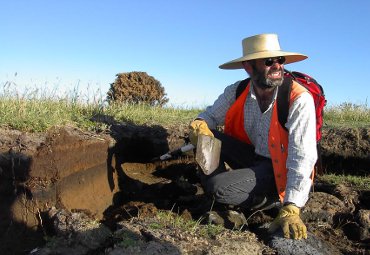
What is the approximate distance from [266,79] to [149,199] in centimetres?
194

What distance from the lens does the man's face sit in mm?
3889

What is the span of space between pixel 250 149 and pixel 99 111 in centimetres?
226

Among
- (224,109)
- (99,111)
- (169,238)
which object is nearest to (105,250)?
(169,238)

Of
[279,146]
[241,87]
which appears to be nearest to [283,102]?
[279,146]

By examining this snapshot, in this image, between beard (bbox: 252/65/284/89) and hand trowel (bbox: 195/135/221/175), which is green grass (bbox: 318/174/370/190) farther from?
beard (bbox: 252/65/284/89)

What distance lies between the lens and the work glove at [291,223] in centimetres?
325

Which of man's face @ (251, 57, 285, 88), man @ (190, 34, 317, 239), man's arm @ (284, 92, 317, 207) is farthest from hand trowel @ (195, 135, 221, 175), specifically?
man's arm @ (284, 92, 317, 207)

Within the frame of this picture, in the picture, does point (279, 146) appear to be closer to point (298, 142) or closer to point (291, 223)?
point (298, 142)

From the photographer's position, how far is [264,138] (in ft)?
13.6

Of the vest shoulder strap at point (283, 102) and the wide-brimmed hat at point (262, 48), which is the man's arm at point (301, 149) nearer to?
the vest shoulder strap at point (283, 102)

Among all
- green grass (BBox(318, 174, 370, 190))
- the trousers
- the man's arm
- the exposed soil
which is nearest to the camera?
the exposed soil

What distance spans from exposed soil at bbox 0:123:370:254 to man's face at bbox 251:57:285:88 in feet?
3.85

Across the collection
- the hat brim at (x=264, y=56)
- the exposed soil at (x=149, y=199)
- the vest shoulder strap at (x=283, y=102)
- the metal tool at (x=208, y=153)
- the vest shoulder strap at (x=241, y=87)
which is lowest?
the exposed soil at (x=149, y=199)

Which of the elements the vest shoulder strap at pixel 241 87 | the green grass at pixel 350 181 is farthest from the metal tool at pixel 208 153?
the green grass at pixel 350 181
